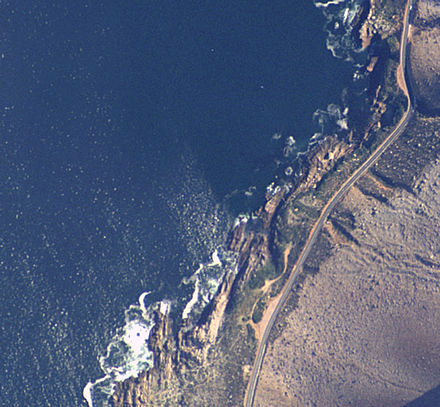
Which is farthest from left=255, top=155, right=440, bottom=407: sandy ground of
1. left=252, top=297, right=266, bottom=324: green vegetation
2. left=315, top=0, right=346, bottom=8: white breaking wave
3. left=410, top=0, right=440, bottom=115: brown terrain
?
left=315, top=0, right=346, bottom=8: white breaking wave

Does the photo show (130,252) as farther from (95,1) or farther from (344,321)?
(95,1)

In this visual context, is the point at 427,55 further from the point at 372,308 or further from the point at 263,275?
the point at 263,275

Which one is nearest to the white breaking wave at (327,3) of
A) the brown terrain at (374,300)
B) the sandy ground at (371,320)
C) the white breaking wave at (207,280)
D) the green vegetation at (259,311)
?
the brown terrain at (374,300)

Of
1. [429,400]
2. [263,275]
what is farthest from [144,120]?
[429,400]

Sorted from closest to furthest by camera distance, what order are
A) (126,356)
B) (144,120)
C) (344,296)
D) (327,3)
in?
(344,296) → (126,356) → (144,120) → (327,3)

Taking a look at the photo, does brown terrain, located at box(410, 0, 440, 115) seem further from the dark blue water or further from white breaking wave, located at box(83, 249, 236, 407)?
white breaking wave, located at box(83, 249, 236, 407)

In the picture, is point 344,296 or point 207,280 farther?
point 207,280

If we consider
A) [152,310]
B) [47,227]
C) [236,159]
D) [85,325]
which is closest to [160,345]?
[152,310]
